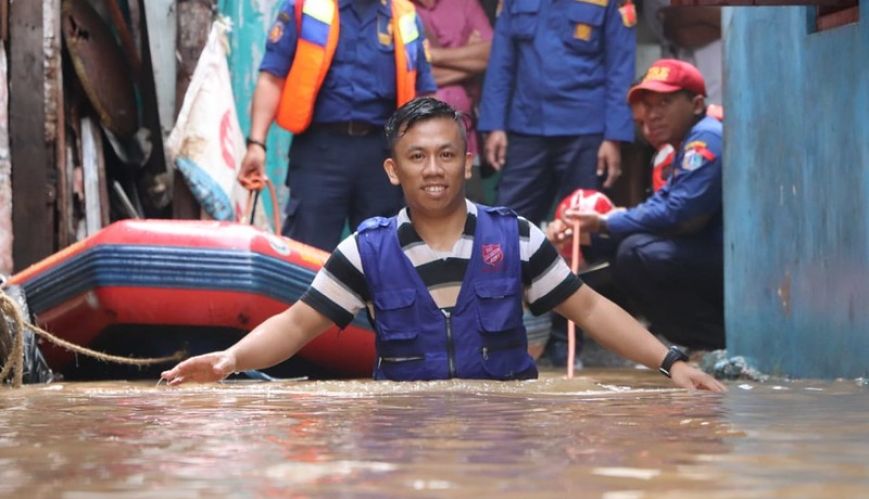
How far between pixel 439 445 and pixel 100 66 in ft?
20.4

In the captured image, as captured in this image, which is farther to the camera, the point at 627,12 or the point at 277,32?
the point at 627,12

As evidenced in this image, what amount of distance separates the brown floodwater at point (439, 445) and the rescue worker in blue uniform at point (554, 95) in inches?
159

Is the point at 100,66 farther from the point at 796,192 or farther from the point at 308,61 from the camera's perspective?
the point at 796,192

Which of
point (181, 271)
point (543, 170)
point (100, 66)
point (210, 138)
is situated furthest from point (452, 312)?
point (100, 66)

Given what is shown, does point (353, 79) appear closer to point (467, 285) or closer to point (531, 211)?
point (531, 211)

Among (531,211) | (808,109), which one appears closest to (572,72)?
(531,211)

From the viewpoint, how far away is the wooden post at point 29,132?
302 inches

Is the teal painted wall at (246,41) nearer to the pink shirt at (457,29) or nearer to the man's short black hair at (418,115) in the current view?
the pink shirt at (457,29)

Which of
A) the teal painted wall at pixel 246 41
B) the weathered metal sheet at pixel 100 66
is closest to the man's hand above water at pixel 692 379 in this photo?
the weathered metal sheet at pixel 100 66

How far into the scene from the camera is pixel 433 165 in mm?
4578

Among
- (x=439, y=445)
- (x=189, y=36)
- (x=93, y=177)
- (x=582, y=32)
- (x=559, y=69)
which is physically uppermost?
(x=189, y=36)

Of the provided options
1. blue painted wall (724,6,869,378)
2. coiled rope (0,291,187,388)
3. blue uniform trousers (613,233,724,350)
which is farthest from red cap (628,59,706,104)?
coiled rope (0,291,187,388)

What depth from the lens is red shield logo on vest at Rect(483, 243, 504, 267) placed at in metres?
4.55

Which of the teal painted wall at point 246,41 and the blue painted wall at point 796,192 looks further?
the teal painted wall at point 246,41
